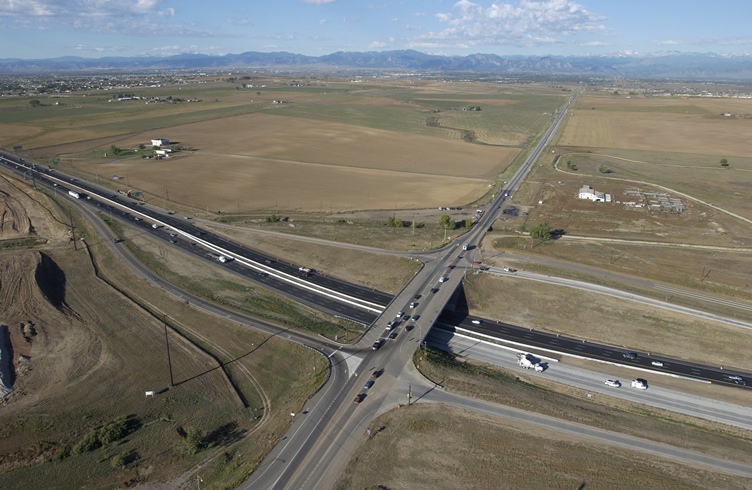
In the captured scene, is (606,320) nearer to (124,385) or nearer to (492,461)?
(492,461)

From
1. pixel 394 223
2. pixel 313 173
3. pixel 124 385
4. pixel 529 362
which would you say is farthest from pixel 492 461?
pixel 313 173

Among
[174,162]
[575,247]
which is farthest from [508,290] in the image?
[174,162]

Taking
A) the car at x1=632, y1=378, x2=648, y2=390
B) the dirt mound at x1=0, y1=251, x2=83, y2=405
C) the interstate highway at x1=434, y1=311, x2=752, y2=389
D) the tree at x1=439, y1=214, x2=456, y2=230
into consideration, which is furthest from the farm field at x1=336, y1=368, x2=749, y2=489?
the tree at x1=439, y1=214, x2=456, y2=230

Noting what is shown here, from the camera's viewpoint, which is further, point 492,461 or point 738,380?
point 738,380

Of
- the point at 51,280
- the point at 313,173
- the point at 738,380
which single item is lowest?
the point at 738,380

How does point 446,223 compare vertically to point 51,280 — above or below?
above

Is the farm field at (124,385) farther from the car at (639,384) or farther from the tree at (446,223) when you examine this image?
the tree at (446,223)
